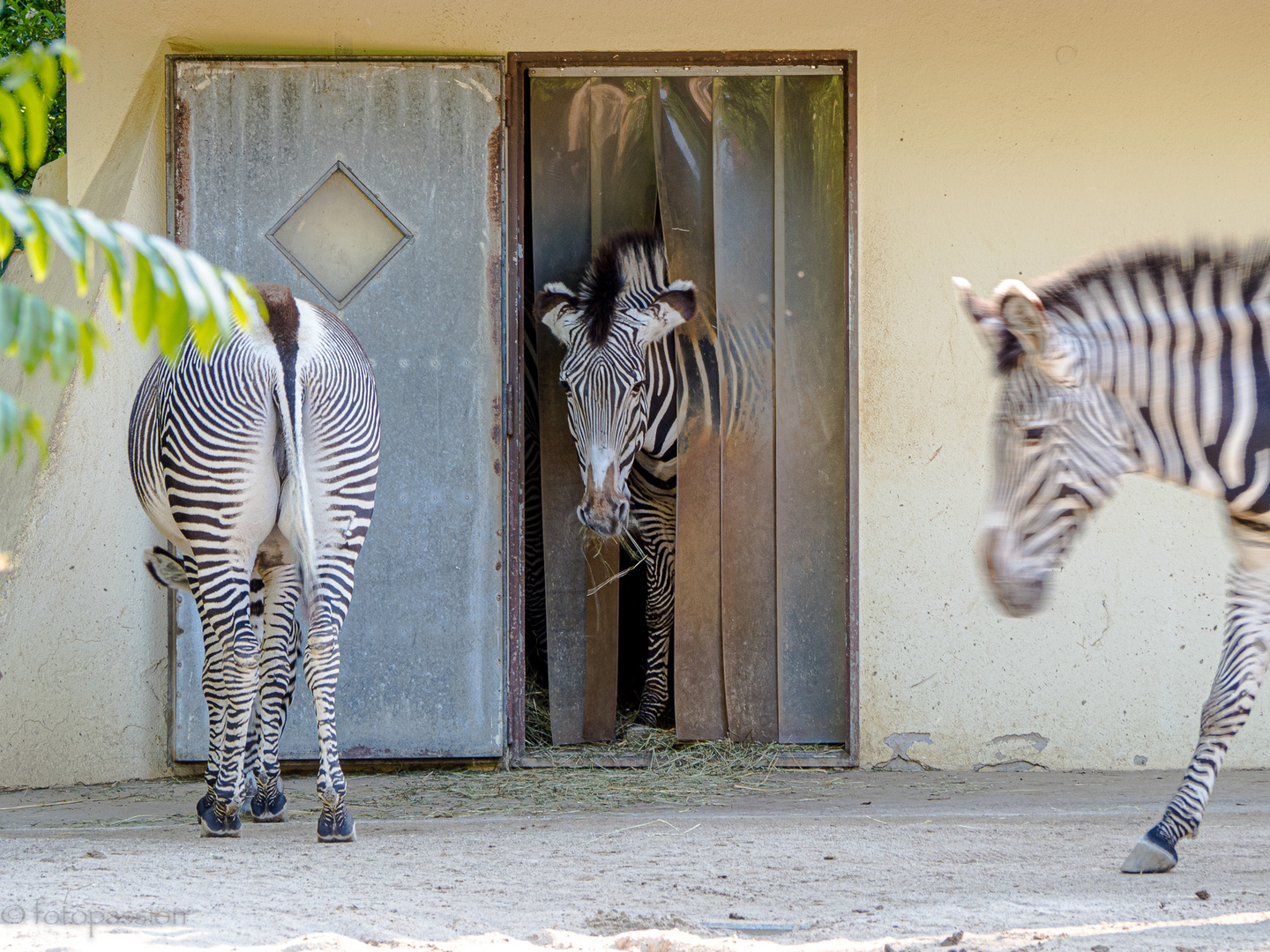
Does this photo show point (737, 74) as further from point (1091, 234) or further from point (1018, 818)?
point (1018, 818)

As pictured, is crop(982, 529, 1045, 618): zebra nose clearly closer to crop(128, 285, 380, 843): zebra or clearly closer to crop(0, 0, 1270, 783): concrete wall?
crop(128, 285, 380, 843): zebra

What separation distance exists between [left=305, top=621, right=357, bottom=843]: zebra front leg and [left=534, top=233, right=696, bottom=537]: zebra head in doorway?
5.93ft

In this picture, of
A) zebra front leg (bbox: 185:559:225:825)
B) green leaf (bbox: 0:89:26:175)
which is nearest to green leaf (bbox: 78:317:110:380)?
green leaf (bbox: 0:89:26:175)

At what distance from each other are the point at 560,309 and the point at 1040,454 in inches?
124

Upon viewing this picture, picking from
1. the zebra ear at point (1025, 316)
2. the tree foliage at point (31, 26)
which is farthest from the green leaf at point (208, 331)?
the tree foliage at point (31, 26)

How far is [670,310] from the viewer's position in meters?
5.77

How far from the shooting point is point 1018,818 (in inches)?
171

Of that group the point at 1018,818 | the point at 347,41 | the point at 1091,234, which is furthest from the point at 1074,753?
the point at 347,41

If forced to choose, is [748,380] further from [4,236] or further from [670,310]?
[4,236]

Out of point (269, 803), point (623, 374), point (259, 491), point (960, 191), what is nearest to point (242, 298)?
point (259, 491)

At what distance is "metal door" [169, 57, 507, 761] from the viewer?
5387 millimetres

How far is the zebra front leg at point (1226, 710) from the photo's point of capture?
3463mm

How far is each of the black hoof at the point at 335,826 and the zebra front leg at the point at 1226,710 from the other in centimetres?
242

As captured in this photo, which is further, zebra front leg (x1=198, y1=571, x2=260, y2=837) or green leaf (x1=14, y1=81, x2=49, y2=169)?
zebra front leg (x1=198, y1=571, x2=260, y2=837)
